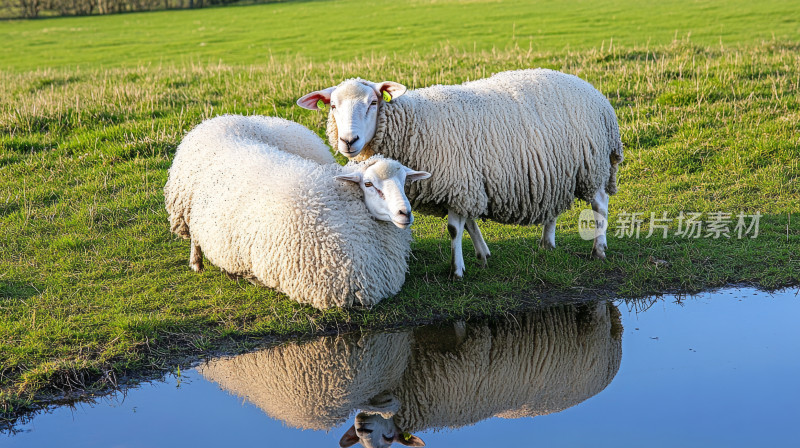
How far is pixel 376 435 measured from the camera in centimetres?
412

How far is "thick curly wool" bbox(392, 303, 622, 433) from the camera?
4.36 metres

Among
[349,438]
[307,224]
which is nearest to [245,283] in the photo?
[307,224]

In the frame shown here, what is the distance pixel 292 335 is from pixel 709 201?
15.4 feet

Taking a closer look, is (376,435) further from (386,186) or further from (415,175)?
(415,175)

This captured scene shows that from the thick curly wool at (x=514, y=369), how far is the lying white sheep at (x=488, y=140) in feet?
3.31

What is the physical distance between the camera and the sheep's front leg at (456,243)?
612cm

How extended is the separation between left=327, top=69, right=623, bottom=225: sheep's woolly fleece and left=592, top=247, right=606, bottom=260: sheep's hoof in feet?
1.49

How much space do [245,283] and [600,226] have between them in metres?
2.99

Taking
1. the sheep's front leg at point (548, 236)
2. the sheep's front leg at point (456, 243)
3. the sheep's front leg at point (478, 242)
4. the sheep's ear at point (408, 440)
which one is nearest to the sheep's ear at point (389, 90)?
the sheep's front leg at point (456, 243)

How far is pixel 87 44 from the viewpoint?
28062mm

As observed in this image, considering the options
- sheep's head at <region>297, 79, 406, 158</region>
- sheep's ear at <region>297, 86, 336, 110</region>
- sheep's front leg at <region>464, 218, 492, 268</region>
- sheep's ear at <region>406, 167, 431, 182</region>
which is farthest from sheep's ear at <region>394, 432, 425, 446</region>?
sheep's ear at <region>297, 86, 336, 110</region>

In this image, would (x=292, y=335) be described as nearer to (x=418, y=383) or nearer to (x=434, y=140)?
(x=418, y=383)

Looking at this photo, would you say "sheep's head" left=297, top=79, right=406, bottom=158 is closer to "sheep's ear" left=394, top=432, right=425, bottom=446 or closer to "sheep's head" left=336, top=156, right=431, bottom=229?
"sheep's head" left=336, top=156, right=431, bottom=229

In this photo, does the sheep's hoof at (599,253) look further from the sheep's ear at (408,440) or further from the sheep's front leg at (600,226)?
the sheep's ear at (408,440)
